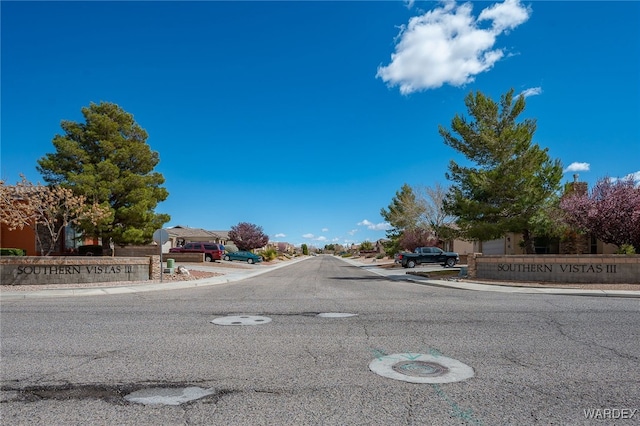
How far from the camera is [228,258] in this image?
4678cm

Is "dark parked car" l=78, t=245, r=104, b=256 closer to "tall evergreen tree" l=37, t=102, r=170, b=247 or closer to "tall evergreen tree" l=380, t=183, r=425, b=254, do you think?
"tall evergreen tree" l=37, t=102, r=170, b=247

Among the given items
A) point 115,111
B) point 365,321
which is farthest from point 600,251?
point 115,111

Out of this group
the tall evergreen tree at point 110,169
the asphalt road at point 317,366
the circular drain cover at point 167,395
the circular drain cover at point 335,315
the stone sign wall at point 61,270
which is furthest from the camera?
the tall evergreen tree at point 110,169

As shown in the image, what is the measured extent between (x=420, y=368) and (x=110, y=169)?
1010 inches

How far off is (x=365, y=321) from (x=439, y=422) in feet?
18.2

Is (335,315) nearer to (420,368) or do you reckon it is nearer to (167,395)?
(420,368)

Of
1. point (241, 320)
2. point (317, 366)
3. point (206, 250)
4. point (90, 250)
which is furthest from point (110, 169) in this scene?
point (317, 366)

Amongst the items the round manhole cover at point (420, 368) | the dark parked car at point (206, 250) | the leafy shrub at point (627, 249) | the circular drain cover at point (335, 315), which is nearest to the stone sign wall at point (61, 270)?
the circular drain cover at point (335, 315)

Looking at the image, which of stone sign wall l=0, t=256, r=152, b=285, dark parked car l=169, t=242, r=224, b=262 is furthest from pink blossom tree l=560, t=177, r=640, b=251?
dark parked car l=169, t=242, r=224, b=262

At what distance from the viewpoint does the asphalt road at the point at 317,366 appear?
4211mm

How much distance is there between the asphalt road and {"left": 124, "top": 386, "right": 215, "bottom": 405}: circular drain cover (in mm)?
82

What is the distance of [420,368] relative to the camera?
5699 mm

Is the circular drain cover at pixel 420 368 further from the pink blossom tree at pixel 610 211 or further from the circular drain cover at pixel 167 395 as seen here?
the pink blossom tree at pixel 610 211

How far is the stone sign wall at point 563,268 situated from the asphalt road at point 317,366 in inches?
364
